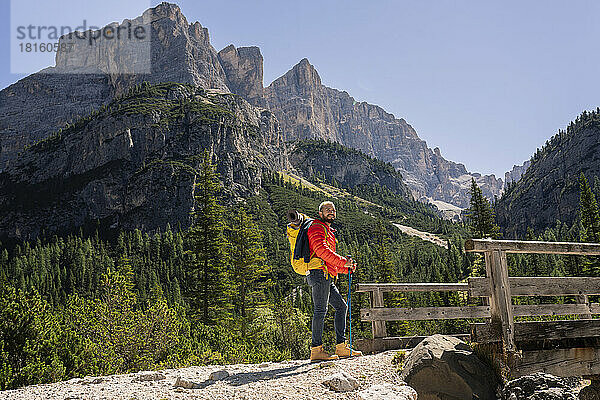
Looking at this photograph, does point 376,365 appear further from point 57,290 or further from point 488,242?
point 57,290

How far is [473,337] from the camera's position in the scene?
5.73 m

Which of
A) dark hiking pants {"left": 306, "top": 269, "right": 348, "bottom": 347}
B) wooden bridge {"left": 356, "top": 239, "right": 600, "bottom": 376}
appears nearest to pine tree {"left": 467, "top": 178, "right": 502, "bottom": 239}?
wooden bridge {"left": 356, "top": 239, "right": 600, "bottom": 376}

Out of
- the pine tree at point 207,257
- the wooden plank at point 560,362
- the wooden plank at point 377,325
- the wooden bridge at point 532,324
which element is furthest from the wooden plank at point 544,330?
the pine tree at point 207,257

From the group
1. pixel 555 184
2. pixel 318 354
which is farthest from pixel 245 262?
pixel 555 184

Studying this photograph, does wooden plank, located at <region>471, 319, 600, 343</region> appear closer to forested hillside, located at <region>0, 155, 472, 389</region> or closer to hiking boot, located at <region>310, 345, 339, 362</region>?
hiking boot, located at <region>310, 345, 339, 362</region>

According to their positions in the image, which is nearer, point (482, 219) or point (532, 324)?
point (532, 324)

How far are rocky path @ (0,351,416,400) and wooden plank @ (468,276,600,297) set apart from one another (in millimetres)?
1775

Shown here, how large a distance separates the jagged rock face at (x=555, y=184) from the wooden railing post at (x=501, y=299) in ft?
526

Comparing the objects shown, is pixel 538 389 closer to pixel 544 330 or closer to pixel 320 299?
pixel 544 330

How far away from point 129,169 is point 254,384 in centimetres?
15595

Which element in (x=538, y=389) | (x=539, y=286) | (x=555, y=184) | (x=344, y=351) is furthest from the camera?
(x=555, y=184)

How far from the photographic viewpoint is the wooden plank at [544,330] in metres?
5.77

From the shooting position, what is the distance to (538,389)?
529 centimetres

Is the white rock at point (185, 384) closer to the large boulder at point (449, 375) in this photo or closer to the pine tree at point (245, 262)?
the large boulder at point (449, 375)
